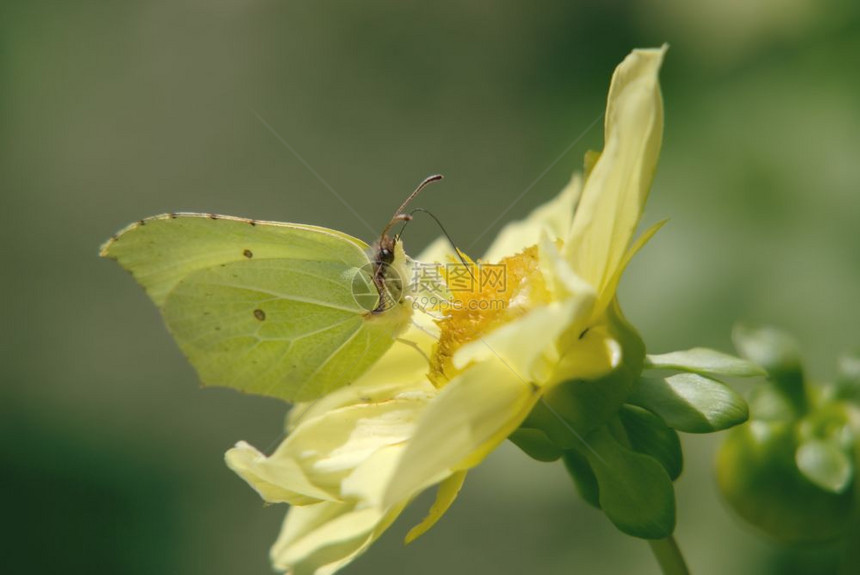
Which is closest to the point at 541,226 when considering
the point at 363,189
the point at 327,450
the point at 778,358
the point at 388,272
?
the point at 388,272

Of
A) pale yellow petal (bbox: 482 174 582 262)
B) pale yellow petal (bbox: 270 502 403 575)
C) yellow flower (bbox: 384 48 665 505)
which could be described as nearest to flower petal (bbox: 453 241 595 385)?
yellow flower (bbox: 384 48 665 505)

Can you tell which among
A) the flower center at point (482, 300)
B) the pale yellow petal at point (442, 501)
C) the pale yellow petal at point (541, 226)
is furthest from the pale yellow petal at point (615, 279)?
the pale yellow petal at point (541, 226)

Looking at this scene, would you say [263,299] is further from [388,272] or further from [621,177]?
[621,177]

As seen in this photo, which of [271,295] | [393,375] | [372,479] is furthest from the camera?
[271,295]

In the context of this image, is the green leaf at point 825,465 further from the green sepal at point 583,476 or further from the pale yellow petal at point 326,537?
the pale yellow petal at point 326,537

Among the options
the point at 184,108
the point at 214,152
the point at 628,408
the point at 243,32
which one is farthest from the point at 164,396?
the point at 628,408

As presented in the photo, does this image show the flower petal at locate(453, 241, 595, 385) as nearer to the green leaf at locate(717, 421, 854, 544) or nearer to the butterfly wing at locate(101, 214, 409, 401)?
the green leaf at locate(717, 421, 854, 544)
